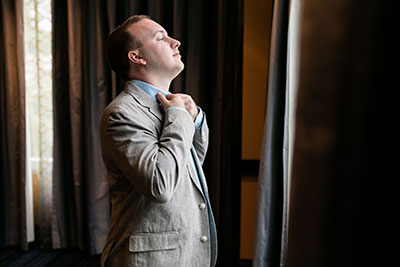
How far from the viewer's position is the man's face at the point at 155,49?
1.16 meters

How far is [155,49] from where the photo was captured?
1.17 m

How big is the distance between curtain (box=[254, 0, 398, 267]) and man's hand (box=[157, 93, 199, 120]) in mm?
1000

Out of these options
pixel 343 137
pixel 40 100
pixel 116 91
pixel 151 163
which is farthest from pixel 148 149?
pixel 40 100

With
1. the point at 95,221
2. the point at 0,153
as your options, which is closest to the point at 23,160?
the point at 0,153

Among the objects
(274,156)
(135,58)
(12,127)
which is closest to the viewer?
(135,58)

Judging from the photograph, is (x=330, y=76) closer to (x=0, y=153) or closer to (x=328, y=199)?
(x=328, y=199)

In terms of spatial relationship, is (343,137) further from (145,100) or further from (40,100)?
(40,100)

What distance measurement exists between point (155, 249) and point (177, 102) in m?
0.46

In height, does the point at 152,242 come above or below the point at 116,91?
below

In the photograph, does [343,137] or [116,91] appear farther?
[116,91]

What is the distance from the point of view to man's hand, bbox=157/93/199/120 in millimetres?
1106

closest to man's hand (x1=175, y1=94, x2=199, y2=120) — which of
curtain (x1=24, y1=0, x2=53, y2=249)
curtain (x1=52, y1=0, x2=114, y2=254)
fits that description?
curtain (x1=52, y1=0, x2=114, y2=254)

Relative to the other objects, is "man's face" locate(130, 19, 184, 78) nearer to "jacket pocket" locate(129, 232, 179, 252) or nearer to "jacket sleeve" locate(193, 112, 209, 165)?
"jacket sleeve" locate(193, 112, 209, 165)

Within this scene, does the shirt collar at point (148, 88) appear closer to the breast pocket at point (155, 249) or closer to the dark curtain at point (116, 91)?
the breast pocket at point (155, 249)
